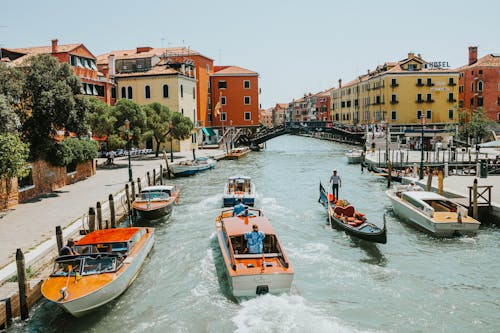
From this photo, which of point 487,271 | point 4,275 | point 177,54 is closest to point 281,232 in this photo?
point 487,271

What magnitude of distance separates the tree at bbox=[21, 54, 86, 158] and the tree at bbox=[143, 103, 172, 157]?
16.6 meters

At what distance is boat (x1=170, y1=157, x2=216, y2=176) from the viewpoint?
34750 mm

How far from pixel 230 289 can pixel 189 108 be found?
44.3m

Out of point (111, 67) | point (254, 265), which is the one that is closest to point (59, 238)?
point (254, 265)

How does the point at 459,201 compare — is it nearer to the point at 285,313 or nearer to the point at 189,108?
the point at 285,313

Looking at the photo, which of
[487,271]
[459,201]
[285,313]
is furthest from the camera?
[459,201]

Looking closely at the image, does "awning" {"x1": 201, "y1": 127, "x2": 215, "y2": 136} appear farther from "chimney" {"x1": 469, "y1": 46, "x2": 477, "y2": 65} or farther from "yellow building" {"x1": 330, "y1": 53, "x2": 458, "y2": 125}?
"chimney" {"x1": 469, "y1": 46, "x2": 477, "y2": 65}

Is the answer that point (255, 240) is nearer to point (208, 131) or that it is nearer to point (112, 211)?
point (112, 211)

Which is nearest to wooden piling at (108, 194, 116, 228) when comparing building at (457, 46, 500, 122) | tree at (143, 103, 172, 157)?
tree at (143, 103, 172, 157)

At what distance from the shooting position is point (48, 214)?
17.3 metres

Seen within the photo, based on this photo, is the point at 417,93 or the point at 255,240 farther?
the point at 417,93

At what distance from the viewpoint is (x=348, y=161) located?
45.8 metres

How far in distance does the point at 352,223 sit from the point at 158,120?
27845mm

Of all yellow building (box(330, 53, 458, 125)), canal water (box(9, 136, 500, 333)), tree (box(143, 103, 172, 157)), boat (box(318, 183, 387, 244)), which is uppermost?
yellow building (box(330, 53, 458, 125))
